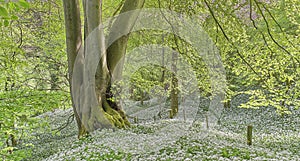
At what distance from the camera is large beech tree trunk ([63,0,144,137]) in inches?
304

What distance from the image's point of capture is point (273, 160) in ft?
16.8

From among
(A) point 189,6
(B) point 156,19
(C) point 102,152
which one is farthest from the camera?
(B) point 156,19

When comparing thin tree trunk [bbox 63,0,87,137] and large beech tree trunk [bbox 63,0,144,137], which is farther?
large beech tree trunk [bbox 63,0,144,137]

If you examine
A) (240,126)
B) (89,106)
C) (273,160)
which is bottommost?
(240,126)

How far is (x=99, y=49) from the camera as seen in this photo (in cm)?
802

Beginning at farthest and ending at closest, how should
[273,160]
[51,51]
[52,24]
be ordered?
1. [51,51]
2. [52,24]
3. [273,160]

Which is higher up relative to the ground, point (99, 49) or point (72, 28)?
point (72, 28)

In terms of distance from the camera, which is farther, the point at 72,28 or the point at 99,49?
the point at 99,49

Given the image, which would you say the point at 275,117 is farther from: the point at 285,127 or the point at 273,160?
the point at 273,160

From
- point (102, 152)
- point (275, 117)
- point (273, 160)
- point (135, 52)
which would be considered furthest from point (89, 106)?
point (275, 117)

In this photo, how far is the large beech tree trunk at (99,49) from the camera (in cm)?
773

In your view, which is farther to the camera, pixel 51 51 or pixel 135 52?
pixel 135 52

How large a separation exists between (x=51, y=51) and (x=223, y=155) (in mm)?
9033

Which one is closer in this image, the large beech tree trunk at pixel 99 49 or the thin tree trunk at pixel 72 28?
the thin tree trunk at pixel 72 28
